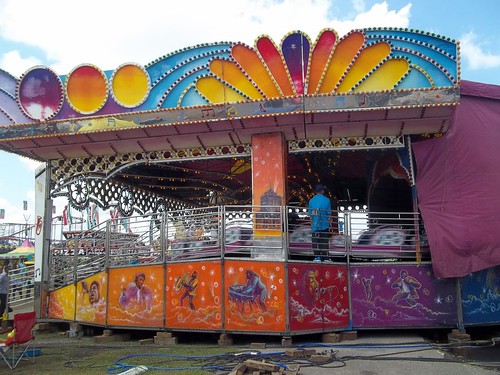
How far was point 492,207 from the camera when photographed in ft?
31.1

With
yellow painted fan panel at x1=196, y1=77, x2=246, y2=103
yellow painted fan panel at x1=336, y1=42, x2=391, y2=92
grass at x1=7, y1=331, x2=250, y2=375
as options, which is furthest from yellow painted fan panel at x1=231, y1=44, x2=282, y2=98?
grass at x1=7, y1=331, x2=250, y2=375

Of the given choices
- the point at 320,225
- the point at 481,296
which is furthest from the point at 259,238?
the point at 481,296

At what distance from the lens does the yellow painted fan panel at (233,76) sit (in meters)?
10.5

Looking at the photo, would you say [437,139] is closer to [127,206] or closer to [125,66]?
[125,66]

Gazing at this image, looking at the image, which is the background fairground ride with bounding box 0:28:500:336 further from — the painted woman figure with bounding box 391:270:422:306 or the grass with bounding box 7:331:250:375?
the grass with bounding box 7:331:250:375

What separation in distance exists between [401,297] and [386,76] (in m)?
4.49

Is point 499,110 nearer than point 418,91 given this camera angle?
No

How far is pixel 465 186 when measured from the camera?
9703 mm

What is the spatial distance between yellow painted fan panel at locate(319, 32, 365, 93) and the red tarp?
2.27 m

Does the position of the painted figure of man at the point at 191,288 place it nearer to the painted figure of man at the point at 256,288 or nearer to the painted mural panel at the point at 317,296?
the painted figure of man at the point at 256,288

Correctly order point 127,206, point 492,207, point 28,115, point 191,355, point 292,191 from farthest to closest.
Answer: point 292,191, point 127,206, point 28,115, point 492,207, point 191,355

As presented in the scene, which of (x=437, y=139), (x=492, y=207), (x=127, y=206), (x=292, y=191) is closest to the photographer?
(x=492, y=207)

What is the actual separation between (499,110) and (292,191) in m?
8.89

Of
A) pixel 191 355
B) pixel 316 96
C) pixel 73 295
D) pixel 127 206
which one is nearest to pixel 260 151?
pixel 316 96
